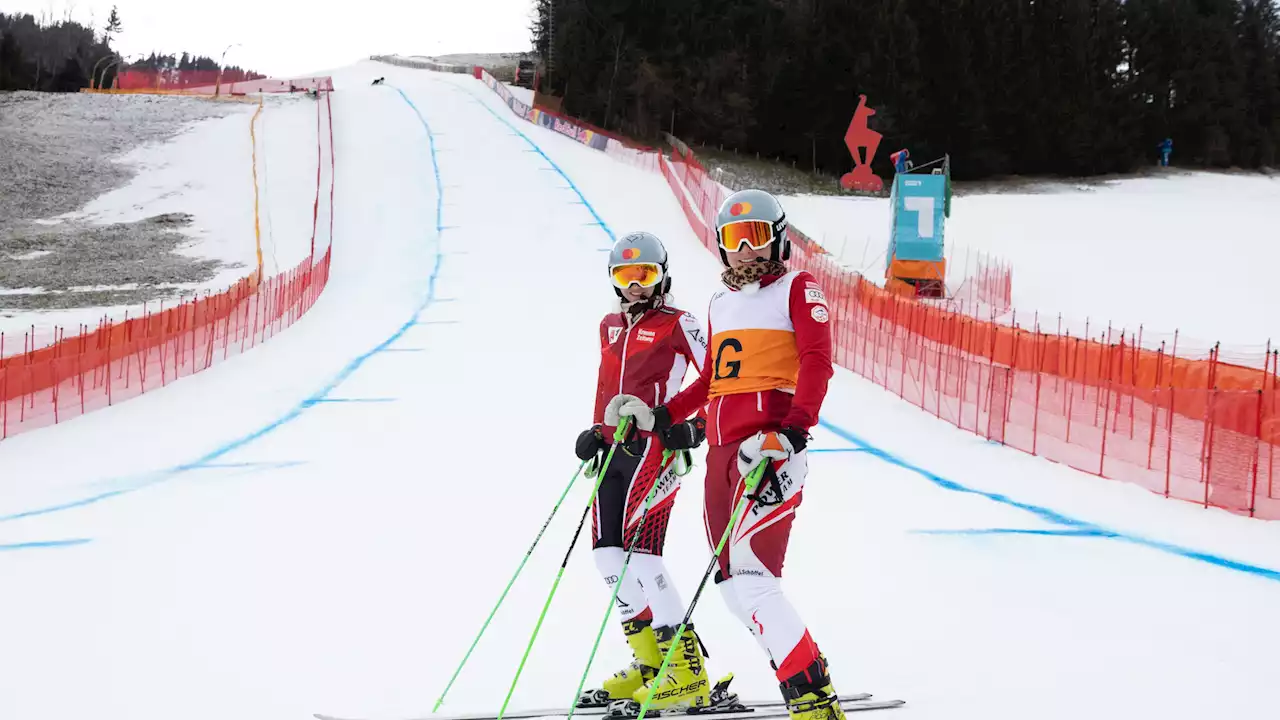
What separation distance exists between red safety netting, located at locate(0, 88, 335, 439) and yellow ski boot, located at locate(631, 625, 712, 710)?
26.8 feet

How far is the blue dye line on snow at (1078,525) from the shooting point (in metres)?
5.79

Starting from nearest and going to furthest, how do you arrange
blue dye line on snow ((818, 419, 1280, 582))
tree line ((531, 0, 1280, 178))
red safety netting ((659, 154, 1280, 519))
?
blue dye line on snow ((818, 419, 1280, 582))
red safety netting ((659, 154, 1280, 519))
tree line ((531, 0, 1280, 178))

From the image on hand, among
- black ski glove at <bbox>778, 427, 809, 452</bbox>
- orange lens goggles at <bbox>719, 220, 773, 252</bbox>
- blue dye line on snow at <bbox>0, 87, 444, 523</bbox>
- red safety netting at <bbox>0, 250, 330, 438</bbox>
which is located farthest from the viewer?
red safety netting at <bbox>0, 250, 330, 438</bbox>

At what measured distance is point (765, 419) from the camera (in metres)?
3.40

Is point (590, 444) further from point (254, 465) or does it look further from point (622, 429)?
point (254, 465)

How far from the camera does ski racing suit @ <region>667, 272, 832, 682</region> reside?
3164 mm

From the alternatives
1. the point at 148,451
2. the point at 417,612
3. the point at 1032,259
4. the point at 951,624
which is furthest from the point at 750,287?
the point at 1032,259

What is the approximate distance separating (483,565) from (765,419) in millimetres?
2896

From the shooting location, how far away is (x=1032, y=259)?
82.9 ft

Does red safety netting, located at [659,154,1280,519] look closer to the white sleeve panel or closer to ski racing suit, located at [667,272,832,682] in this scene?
the white sleeve panel

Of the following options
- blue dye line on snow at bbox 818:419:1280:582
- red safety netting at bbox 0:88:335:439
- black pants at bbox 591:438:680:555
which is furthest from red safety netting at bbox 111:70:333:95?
black pants at bbox 591:438:680:555

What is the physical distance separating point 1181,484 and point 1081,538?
136 cm

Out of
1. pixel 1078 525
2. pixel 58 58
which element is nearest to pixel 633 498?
pixel 1078 525

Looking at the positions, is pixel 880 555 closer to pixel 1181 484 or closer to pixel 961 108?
pixel 1181 484
